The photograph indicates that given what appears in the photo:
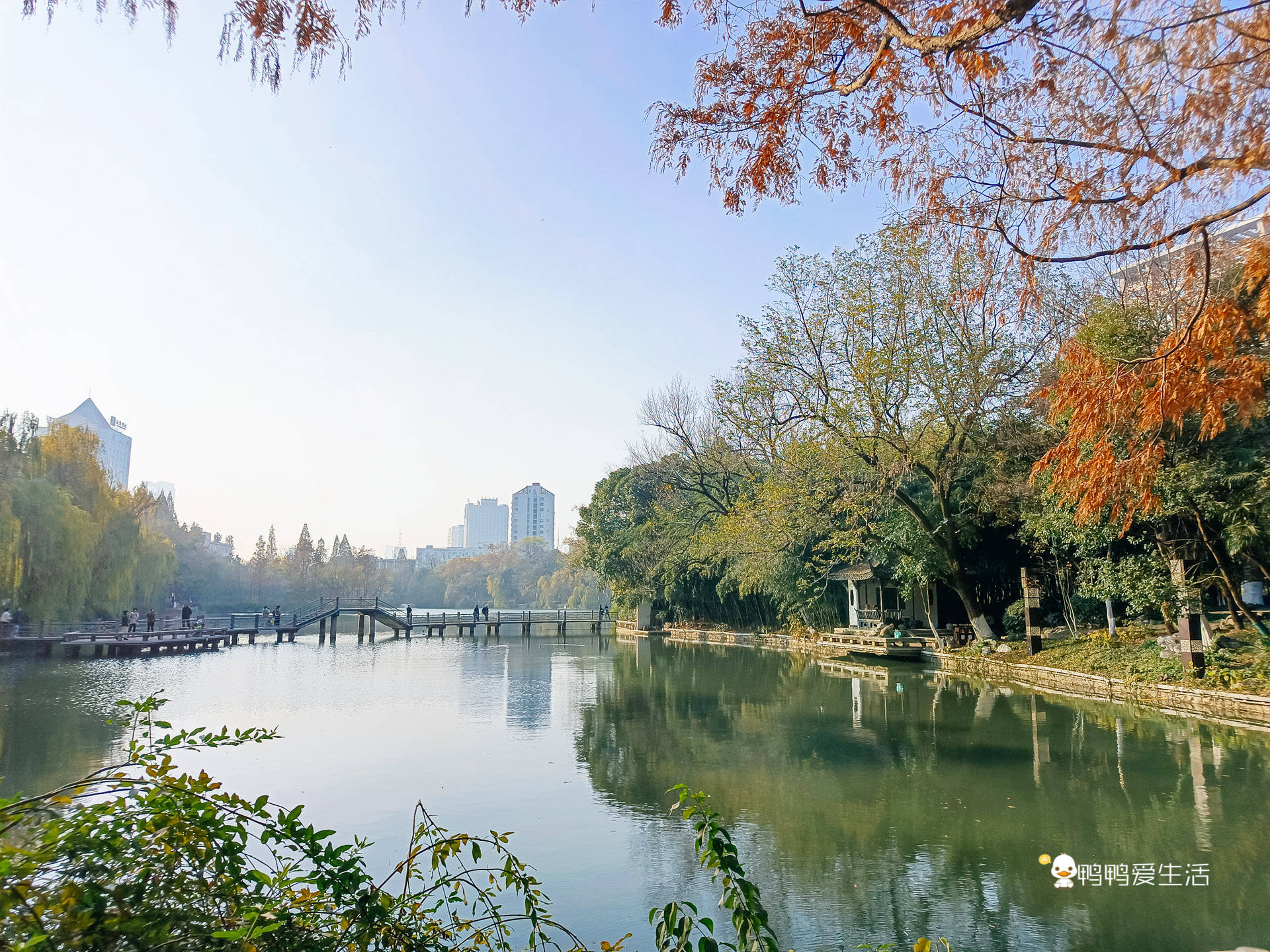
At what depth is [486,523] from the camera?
6540 inches

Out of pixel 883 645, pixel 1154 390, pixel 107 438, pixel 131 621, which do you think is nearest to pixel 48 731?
pixel 1154 390

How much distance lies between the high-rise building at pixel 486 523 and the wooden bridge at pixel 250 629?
116852mm

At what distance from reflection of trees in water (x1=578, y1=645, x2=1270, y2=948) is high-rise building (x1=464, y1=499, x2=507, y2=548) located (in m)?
156

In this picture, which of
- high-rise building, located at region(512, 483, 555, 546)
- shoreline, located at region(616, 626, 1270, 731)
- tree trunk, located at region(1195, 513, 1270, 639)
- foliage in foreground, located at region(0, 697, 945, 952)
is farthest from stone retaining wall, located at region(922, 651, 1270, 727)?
high-rise building, located at region(512, 483, 555, 546)

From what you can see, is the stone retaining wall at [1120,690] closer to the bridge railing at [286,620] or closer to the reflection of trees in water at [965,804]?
the reflection of trees in water at [965,804]

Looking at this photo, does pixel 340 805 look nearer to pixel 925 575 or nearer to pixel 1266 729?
pixel 1266 729

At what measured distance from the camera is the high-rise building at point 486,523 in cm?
16612

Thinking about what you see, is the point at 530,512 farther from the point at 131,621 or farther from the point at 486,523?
the point at 131,621

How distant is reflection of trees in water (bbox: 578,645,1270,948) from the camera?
14.1ft

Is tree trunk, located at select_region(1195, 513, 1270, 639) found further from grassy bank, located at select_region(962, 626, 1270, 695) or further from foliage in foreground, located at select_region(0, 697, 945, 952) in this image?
foliage in foreground, located at select_region(0, 697, 945, 952)

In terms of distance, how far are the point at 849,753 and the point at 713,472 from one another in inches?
680

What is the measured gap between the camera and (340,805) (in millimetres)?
6926

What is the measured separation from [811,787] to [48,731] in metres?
9.67

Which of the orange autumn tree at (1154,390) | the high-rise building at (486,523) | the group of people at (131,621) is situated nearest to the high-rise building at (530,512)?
the high-rise building at (486,523)
